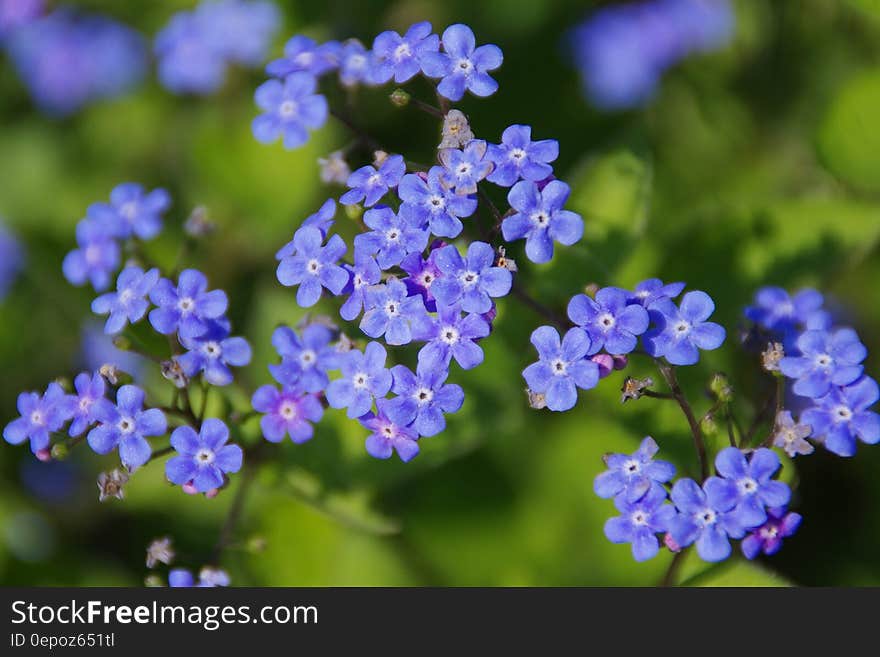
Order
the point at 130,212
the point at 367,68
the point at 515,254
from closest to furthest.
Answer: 1. the point at 367,68
2. the point at 130,212
3. the point at 515,254

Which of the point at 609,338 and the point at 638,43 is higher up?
the point at 638,43

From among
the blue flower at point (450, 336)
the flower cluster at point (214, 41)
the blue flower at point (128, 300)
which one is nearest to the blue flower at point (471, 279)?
the blue flower at point (450, 336)

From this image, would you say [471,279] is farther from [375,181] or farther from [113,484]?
[113,484]

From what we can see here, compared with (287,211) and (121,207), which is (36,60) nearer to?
(287,211)

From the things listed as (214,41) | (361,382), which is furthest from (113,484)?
(214,41)

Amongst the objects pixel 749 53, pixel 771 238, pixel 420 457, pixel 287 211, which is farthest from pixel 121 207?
pixel 749 53

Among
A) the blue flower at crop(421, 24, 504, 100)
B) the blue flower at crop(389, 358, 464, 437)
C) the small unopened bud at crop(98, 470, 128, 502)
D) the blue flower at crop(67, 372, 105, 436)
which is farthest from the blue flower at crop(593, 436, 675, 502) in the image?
the blue flower at crop(67, 372, 105, 436)
